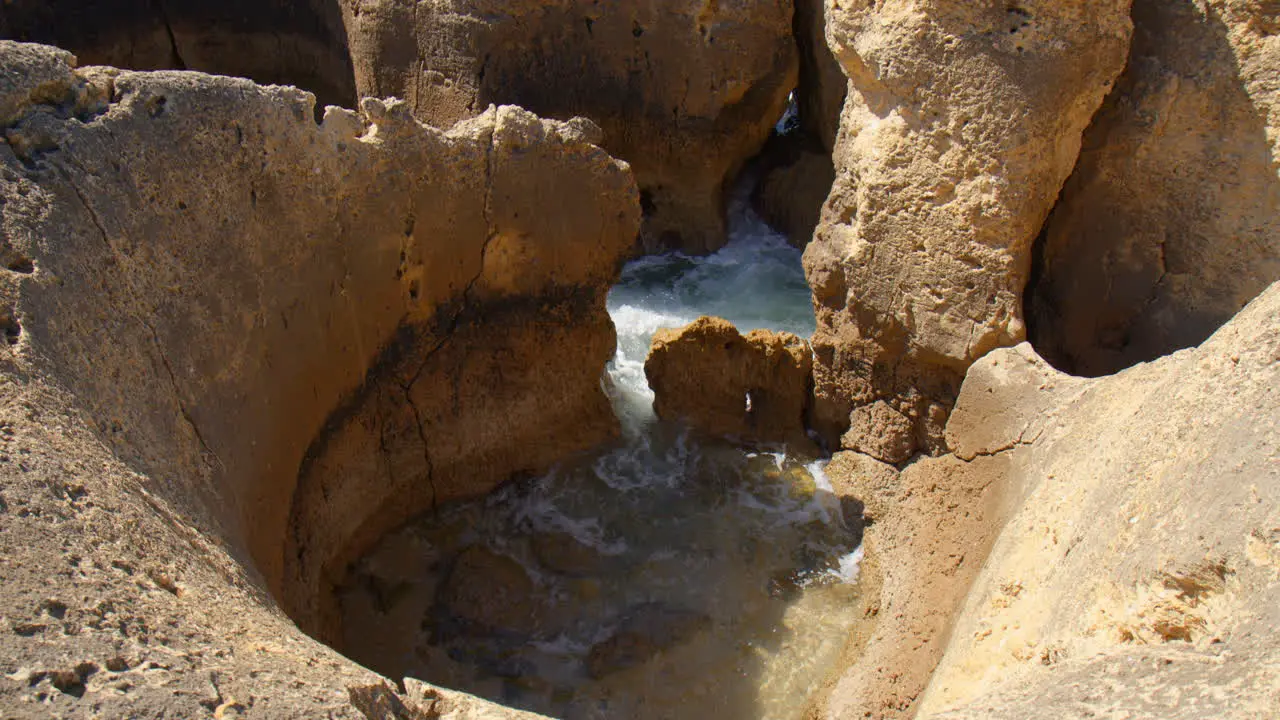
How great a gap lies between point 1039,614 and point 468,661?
252cm

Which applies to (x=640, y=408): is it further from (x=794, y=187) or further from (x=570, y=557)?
(x=794, y=187)

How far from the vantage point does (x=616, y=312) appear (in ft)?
25.4

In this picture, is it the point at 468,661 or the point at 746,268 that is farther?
the point at 746,268

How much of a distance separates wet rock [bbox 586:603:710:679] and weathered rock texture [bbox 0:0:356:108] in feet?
20.9

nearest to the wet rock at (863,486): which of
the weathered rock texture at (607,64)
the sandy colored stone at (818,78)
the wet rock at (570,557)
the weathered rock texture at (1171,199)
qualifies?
the weathered rock texture at (1171,199)

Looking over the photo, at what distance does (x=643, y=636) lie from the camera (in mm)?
4324

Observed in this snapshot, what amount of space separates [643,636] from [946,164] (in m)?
2.36

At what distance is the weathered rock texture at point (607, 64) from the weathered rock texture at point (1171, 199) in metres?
3.43

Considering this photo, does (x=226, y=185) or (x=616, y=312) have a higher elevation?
(x=226, y=185)

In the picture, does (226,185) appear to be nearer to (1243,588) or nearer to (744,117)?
(1243,588)

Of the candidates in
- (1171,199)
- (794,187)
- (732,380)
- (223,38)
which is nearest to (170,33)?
(223,38)

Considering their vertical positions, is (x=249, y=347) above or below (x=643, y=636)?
above

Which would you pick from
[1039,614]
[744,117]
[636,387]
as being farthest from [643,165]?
[1039,614]

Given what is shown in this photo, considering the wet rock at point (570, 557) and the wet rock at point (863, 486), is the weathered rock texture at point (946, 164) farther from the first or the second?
the wet rock at point (570, 557)
